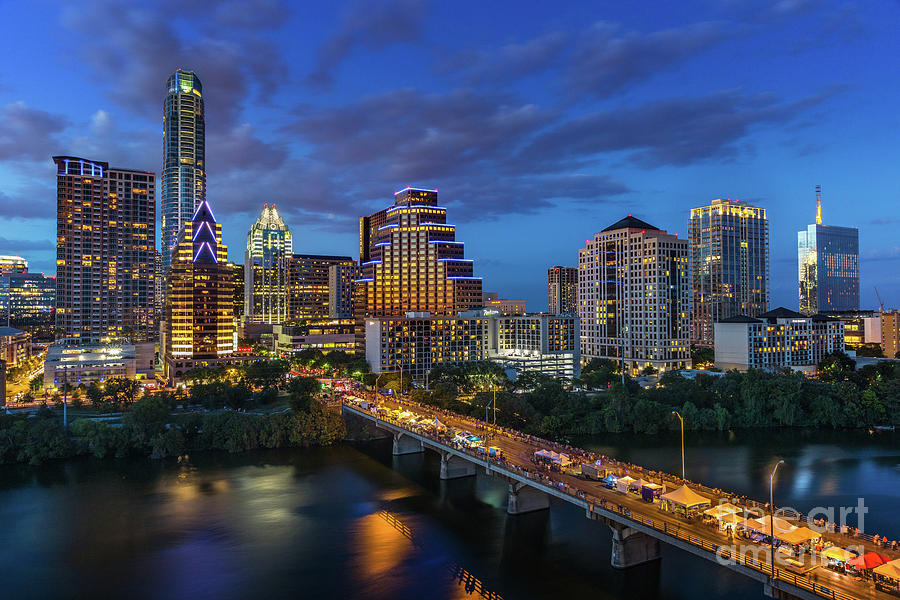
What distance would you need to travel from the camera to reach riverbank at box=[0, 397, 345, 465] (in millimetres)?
87000

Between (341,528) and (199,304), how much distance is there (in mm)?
131323

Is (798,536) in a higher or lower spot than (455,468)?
higher

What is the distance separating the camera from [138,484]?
249 feet

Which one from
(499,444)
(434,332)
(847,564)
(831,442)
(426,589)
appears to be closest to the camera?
(847,564)

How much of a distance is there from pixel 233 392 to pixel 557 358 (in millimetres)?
78906

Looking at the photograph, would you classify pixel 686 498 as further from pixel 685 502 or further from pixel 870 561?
pixel 870 561

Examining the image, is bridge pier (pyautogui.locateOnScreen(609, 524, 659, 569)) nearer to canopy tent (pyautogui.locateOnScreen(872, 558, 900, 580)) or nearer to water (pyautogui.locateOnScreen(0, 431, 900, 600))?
water (pyautogui.locateOnScreen(0, 431, 900, 600))

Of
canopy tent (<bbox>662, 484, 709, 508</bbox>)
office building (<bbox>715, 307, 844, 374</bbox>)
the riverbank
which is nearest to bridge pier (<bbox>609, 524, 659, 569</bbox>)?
canopy tent (<bbox>662, 484, 709, 508</bbox>)

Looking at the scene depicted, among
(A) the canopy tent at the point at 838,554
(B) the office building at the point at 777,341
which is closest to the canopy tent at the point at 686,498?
(A) the canopy tent at the point at 838,554

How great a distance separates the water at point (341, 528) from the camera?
157 ft

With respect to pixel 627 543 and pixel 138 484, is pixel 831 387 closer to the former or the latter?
pixel 627 543

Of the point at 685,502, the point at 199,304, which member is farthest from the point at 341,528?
the point at 199,304

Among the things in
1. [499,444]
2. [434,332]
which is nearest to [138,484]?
[499,444]

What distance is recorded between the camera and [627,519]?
4553 cm
